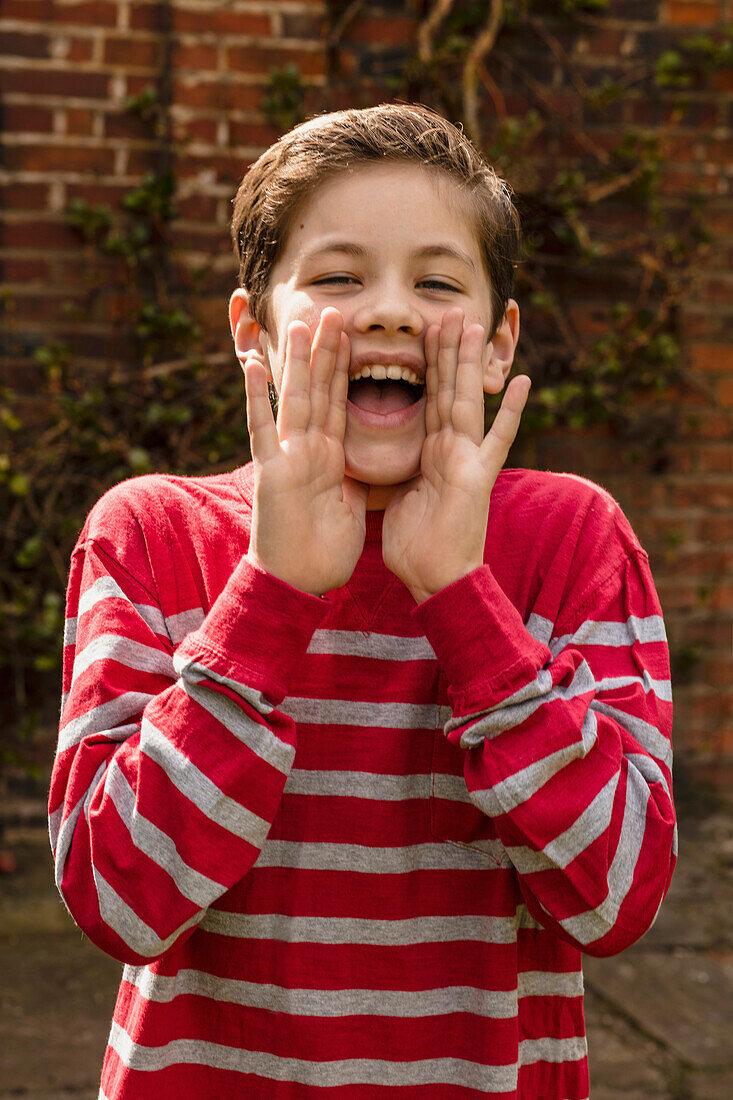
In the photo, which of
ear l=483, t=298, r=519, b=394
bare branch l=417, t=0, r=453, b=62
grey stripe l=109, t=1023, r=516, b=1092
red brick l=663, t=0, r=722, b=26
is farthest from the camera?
red brick l=663, t=0, r=722, b=26

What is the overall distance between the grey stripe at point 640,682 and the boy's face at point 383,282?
333 mm

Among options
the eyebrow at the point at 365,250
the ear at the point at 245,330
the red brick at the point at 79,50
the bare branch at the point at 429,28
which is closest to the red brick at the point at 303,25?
the bare branch at the point at 429,28

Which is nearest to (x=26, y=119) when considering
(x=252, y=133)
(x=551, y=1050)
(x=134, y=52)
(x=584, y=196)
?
(x=134, y=52)

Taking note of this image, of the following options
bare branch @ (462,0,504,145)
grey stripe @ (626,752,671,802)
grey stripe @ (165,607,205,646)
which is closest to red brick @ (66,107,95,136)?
bare branch @ (462,0,504,145)

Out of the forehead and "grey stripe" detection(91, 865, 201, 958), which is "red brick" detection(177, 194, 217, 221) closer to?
the forehead

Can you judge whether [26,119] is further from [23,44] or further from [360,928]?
[360,928]

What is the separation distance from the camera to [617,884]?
1.09 m

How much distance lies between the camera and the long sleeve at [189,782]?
106 cm

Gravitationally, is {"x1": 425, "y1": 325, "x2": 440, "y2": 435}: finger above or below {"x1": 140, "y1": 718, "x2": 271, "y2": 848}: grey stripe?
above

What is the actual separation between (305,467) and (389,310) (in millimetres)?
208

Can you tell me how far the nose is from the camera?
1.23 meters

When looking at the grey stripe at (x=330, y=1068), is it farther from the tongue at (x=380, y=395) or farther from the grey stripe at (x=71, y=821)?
the tongue at (x=380, y=395)

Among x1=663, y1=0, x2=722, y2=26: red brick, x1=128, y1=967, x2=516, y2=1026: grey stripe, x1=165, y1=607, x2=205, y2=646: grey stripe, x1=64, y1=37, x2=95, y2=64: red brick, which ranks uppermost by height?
x1=663, y1=0, x2=722, y2=26: red brick

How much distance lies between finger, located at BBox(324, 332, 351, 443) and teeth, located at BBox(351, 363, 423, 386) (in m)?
0.03
